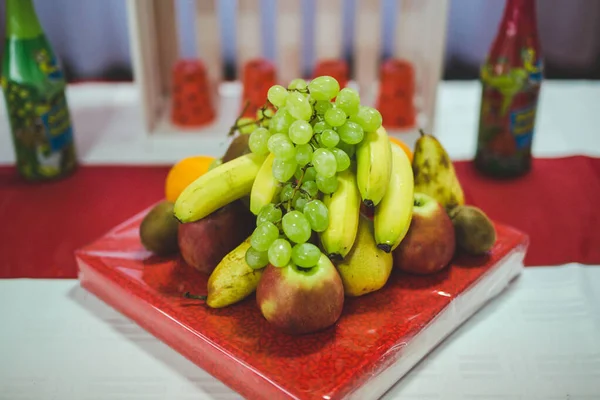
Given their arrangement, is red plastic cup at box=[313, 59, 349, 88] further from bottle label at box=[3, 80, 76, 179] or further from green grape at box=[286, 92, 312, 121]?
green grape at box=[286, 92, 312, 121]

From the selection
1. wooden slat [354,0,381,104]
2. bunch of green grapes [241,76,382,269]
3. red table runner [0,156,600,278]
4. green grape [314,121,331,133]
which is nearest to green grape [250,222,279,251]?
bunch of green grapes [241,76,382,269]

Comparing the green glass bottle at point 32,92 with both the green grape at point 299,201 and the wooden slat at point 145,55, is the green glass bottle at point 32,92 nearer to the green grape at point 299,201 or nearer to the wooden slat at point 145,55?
the wooden slat at point 145,55

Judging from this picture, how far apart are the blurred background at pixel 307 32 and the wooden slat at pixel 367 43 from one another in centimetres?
31

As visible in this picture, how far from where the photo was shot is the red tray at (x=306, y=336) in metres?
0.61

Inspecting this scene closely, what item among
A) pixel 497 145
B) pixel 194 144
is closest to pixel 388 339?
pixel 497 145

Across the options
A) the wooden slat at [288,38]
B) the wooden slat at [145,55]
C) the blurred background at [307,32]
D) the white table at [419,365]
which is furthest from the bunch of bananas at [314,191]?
the blurred background at [307,32]

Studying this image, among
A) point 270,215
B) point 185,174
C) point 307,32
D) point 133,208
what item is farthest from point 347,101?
point 307,32


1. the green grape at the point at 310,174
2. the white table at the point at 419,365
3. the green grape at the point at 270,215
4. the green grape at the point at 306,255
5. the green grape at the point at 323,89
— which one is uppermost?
the green grape at the point at 323,89

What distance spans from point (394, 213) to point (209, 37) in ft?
2.64

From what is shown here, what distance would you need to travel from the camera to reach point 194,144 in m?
1.22

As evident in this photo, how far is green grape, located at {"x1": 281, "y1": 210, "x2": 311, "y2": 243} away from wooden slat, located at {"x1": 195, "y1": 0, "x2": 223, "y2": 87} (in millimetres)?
794

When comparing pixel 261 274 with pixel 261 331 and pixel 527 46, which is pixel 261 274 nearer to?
pixel 261 331

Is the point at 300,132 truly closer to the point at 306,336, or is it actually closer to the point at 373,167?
the point at 373,167

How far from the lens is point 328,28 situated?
134 centimetres
